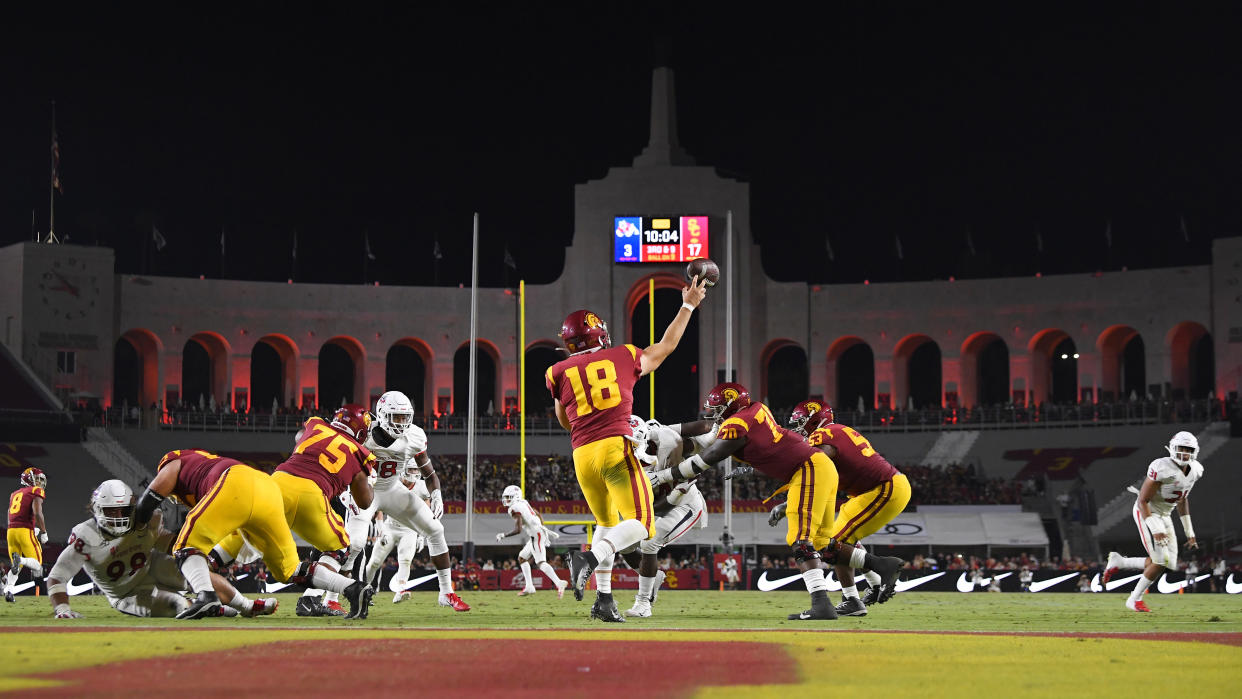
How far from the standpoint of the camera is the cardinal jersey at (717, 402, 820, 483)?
14938mm

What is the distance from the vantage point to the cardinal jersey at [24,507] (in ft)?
70.1

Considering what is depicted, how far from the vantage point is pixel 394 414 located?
1730 centimetres

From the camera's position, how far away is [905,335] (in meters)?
59.5

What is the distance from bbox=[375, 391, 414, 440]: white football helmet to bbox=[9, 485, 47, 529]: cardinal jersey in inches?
279

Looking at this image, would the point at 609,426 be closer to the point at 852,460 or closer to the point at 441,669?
the point at 852,460

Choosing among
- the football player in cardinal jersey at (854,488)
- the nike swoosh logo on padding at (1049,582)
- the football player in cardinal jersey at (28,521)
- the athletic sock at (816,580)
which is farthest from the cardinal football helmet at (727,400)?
the nike swoosh logo on padding at (1049,582)

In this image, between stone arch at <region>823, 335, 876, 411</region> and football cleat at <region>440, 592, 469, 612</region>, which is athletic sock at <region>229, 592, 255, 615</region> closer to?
football cleat at <region>440, 592, 469, 612</region>

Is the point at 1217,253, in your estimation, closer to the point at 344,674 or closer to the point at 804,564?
the point at 804,564

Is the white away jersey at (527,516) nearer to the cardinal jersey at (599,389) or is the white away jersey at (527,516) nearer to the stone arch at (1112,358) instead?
the cardinal jersey at (599,389)

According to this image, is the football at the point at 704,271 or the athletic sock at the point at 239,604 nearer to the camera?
the football at the point at 704,271

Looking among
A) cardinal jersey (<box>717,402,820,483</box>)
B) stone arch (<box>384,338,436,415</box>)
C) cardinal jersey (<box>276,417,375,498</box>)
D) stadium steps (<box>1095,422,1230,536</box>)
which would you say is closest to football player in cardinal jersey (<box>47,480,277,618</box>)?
cardinal jersey (<box>276,417,375,498</box>)

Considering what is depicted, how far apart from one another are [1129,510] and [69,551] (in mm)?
39269

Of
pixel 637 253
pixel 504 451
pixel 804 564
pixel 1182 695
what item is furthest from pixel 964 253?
pixel 1182 695

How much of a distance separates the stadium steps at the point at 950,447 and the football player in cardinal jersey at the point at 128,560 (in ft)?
137
